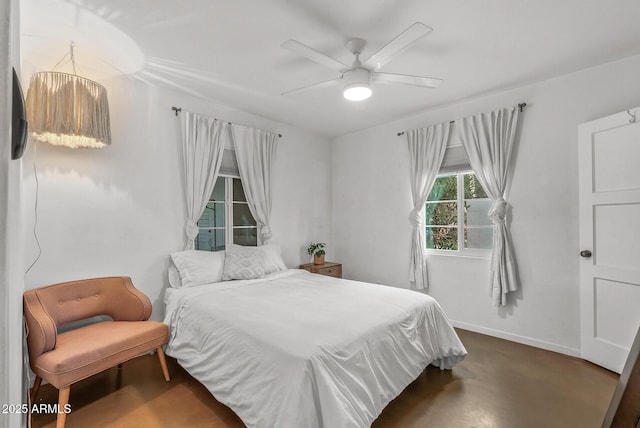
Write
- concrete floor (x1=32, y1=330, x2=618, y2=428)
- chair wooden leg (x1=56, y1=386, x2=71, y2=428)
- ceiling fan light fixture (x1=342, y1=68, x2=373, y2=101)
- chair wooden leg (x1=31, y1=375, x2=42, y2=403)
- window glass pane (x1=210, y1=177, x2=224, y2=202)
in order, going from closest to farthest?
chair wooden leg (x1=56, y1=386, x2=71, y2=428) < concrete floor (x1=32, y1=330, x2=618, y2=428) < chair wooden leg (x1=31, y1=375, x2=42, y2=403) < ceiling fan light fixture (x1=342, y1=68, x2=373, y2=101) < window glass pane (x1=210, y1=177, x2=224, y2=202)

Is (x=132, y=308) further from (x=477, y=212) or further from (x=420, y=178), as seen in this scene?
(x=477, y=212)

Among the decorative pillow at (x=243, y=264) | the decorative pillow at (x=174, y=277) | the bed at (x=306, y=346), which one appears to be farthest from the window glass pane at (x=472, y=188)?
the decorative pillow at (x=174, y=277)

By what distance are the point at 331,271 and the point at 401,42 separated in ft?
9.99

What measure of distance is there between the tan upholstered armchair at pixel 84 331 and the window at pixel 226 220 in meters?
1.02

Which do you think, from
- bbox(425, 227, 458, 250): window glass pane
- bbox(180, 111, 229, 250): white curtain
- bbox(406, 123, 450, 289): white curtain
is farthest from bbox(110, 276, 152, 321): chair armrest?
bbox(425, 227, 458, 250): window glass pane

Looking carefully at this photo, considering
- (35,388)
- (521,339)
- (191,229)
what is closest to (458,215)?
(521,339)

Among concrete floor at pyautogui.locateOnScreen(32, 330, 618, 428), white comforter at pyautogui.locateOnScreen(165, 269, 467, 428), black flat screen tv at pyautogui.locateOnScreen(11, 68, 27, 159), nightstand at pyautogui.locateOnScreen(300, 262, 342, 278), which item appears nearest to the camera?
black flat screen tv at pyautogui.locateOnScreen(11, 68, 27, 159)

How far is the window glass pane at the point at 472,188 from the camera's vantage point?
3.43m

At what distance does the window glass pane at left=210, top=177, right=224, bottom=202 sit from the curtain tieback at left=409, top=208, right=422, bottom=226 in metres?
2.47

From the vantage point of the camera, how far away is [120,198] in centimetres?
273

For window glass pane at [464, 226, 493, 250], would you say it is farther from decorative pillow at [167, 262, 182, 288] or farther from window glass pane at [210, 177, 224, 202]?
decorative pillow at [167, 262, 182, 288]

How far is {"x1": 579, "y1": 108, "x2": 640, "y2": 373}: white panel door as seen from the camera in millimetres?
2365

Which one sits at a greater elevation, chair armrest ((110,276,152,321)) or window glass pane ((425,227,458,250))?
window glass pane ((425,227,458,250))

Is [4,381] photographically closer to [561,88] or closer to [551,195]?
[551,195]
